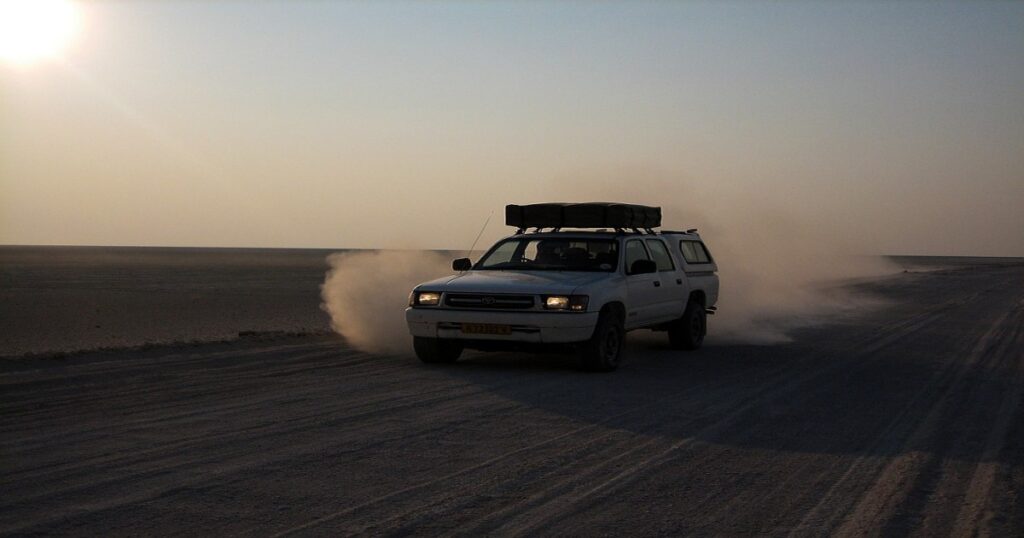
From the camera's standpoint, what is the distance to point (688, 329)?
15.3 metres

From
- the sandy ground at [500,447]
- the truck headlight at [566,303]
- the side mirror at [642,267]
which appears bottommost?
the sandy ground at [500,447]

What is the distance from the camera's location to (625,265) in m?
13.4

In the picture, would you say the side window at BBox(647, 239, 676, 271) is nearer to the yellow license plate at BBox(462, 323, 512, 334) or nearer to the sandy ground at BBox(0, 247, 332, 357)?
the yellow license plate at BBox(462, 323, 512, 334)

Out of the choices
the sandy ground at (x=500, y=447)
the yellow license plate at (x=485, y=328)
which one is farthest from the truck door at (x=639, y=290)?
the yellow license plate at (x=485, y=328)

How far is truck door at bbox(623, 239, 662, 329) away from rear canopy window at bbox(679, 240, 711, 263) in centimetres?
147

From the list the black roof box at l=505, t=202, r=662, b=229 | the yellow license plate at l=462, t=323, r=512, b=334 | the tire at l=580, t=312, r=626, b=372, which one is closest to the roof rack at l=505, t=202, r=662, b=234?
the black roof box at l=505, t=202, r=662, b=229

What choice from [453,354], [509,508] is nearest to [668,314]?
[453,354]

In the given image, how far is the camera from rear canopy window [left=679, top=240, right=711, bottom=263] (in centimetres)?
1570

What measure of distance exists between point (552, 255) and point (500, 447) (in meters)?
6.19

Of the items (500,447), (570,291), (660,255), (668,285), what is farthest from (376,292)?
(500,447)

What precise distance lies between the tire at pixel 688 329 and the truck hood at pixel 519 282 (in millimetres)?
2621

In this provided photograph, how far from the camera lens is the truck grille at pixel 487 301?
12.0 meters

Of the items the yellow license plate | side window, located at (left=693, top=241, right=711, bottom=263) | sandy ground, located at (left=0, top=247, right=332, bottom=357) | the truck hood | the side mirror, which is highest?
side window, located at (left=693, top=241, right=711, bottom=263)

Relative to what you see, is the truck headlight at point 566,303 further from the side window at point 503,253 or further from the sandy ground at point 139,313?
the sandy ground at point 139,313
